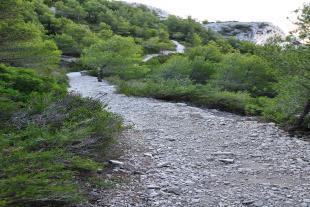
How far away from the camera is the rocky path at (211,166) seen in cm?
582

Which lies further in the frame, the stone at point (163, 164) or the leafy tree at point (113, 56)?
the leafy tree at point (113, 56)

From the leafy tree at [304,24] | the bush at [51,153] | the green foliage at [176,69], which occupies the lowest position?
the green foliage at [176,69]

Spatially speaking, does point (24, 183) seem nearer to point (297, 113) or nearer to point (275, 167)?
point (275, 167)

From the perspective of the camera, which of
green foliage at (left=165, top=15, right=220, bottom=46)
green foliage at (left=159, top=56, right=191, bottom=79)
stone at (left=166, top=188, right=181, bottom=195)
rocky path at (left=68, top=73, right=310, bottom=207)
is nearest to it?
rocky path at (left=68, top=73, right=310, bottom=207)

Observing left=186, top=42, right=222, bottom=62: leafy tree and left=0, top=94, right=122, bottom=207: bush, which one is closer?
left=0, top=94, right=122, bottom=207: bush

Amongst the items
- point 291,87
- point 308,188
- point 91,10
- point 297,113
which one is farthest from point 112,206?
point 91,10

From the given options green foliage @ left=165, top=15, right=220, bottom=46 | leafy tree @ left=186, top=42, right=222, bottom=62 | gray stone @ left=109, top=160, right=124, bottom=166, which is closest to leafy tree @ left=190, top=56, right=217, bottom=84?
leafy tree @ left=186, top=42, right=222, bottom=62

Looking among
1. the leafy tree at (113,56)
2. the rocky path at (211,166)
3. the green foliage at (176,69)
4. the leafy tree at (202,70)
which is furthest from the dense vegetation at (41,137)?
the leafy tree at (202,70)

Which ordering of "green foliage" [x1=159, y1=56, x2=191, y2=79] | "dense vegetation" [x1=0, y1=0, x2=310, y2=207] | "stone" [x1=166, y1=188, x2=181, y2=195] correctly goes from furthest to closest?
"green foliage" [x1=159, y1=56, x2=191, y2=79]
"stone" [x1=166, y1=188, x2=181, y2=195]
"dense vegetation" [x1=0, y1=0, x2=310, y2=207]

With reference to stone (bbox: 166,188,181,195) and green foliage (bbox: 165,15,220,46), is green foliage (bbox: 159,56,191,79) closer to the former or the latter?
stone (bbox: 166,188,181,195)

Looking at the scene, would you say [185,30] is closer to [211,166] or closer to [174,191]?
[211,166]

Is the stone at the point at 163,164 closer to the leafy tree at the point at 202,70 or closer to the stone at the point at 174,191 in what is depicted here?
the stone at the point at 174,191

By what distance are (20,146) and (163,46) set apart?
57.1m

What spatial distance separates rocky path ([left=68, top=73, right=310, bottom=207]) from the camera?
5.82m
